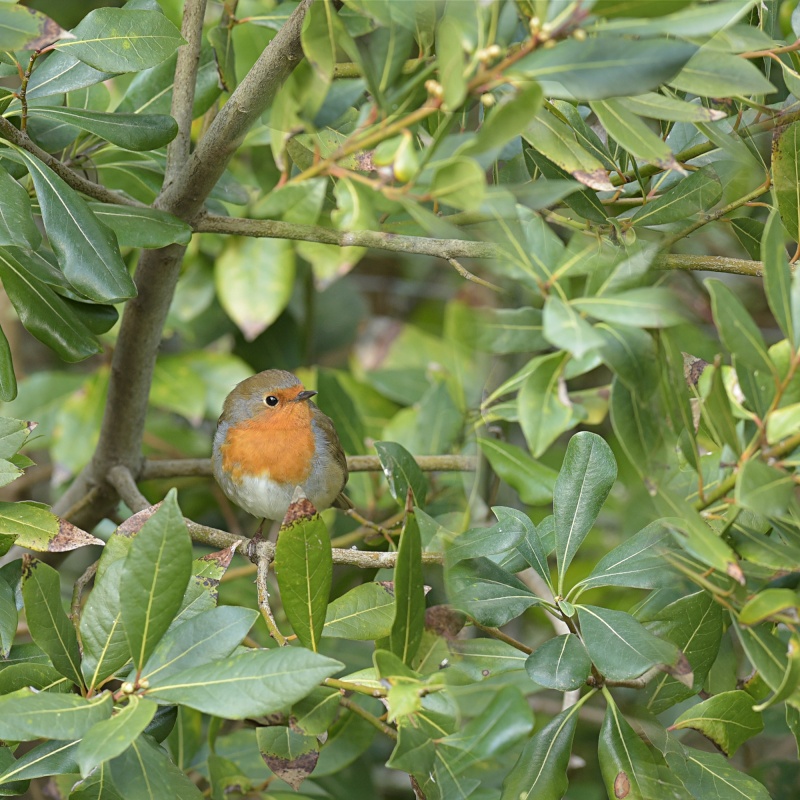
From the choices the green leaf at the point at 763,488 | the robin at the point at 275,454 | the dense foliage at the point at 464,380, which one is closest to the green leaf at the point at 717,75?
the dense foliage at the point at 464,380

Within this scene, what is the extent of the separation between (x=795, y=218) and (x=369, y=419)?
1.80 meters

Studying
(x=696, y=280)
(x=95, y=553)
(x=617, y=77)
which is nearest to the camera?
(x=617, y=77)

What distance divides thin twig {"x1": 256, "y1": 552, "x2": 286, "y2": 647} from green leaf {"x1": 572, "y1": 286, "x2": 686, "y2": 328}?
65 cm

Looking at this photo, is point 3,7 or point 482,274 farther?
point 482,274

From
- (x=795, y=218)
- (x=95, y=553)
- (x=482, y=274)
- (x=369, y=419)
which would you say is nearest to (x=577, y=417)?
(x=482, y=274)

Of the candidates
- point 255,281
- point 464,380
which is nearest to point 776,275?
point 464,380

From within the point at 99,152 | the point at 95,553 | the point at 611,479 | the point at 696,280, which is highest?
the point at 99,152

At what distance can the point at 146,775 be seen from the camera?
116 cm

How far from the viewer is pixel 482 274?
4.63ft

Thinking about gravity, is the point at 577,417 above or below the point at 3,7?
below

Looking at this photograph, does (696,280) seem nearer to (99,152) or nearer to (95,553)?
(99,152)

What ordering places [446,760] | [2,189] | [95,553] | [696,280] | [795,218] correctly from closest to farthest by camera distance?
[446,760]
[2,189]
[795,218]
[696,280]
[95,553]

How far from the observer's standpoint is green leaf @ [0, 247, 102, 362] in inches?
59.2

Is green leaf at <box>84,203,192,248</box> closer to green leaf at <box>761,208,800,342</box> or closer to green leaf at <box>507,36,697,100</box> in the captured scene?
green leaf at <box>507,36,697,100</box>
